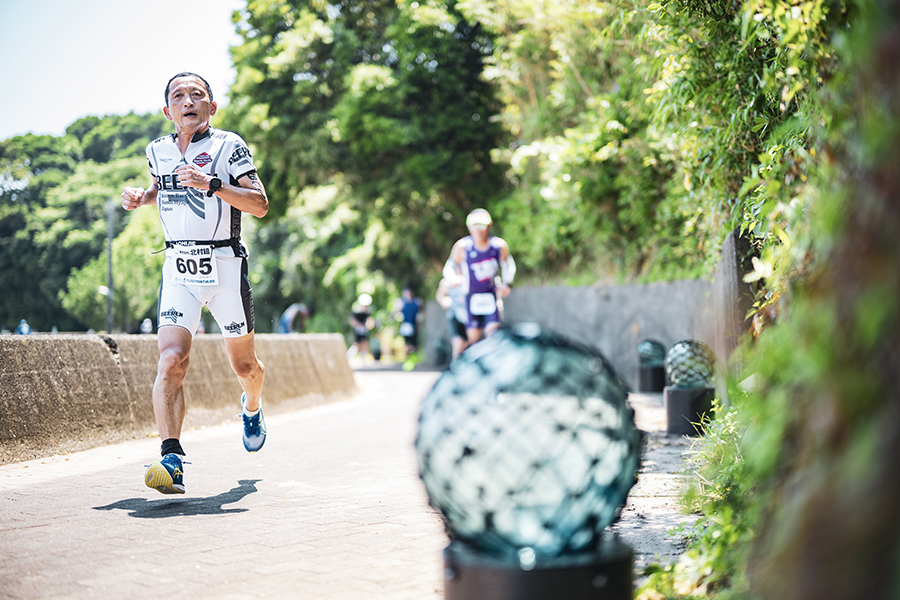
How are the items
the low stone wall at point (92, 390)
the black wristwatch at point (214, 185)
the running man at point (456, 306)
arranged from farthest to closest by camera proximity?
the running man at point (456, 306) < the low stone wall at point (92, 390) < the black wristwatch at point (214, 185)

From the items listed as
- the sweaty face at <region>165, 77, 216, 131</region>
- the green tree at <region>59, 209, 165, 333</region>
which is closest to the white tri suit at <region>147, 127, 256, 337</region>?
the sweaty face at <region>165, 77, 216, 131</region>

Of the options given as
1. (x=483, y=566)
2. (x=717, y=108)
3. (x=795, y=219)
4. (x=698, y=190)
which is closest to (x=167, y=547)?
(x=483, y=566)

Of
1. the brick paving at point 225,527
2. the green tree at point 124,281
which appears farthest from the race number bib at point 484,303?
the green tree at point 124,281

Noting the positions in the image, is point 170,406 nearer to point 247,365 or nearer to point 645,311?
point 247,365

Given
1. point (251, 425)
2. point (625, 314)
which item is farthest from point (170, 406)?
point (625, 314)

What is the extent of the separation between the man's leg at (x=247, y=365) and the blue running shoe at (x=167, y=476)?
3.21 feet

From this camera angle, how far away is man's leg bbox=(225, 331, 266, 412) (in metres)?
4.82

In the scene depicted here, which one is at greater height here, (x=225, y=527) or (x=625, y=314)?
(x=625, y=314)

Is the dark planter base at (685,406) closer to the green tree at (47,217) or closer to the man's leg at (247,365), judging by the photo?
the man's leg at (247,365)

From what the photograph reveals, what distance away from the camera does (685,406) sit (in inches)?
248

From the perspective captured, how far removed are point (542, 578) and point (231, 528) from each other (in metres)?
2.00

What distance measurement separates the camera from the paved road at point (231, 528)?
2.58m

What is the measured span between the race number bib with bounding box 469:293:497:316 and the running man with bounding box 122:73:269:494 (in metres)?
4.45

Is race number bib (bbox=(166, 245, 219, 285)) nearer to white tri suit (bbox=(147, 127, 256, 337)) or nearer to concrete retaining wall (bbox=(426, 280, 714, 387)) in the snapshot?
white tri suit (bbox=(147, 127, 256, 337))
